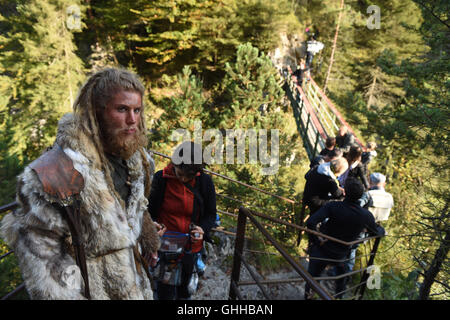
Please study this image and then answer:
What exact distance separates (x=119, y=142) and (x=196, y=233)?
1.02m

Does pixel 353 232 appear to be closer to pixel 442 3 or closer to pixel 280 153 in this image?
pixel 442 3

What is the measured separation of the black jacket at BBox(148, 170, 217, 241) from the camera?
6.70ft

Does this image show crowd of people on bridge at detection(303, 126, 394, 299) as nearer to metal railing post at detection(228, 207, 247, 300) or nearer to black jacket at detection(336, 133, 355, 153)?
black jacket at detection(336, 133, 355, 153)

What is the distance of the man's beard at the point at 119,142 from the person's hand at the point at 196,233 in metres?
0.87

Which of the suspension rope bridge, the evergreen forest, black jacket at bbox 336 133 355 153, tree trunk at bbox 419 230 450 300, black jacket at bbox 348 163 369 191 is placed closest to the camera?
the suspension rope bridge

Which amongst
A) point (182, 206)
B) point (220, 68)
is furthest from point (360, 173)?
point (220, 68)

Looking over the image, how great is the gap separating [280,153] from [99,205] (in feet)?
25.5

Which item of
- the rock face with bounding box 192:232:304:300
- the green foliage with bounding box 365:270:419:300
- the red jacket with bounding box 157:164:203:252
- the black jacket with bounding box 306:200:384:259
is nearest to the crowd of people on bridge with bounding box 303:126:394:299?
the black jacket with bounding box 306:200:384:259

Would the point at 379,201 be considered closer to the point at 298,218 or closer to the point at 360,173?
the point at 360,173

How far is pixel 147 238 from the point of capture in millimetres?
1693

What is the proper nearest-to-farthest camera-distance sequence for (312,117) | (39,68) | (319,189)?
(319,189) → (312,117) → (39,68)

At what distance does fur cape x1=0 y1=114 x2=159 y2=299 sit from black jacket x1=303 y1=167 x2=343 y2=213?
2983 millimetres

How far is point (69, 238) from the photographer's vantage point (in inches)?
39.8
